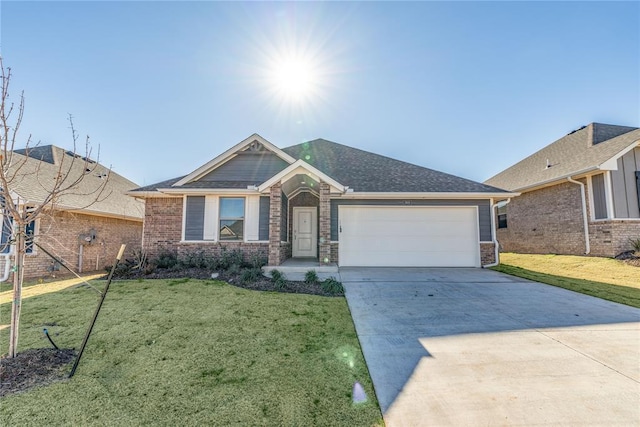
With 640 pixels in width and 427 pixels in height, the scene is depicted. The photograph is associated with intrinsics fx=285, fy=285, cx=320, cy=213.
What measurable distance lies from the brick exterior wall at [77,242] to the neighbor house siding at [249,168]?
403cm

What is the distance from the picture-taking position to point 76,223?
37.8 ft

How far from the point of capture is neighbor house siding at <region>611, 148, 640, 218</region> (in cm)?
1085

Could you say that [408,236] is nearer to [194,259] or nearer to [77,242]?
[194,259]

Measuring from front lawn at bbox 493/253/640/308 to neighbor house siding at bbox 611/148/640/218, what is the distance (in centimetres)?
213

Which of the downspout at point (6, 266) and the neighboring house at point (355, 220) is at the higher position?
the neighboring house at point (355, 220)

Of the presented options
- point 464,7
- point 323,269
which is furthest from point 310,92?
point 323,269

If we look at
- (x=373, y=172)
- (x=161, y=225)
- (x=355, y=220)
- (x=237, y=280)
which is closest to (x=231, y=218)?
(x=161, y=225)

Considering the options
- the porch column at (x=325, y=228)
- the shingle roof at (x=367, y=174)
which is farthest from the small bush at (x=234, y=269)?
the shingle roof at (x=367, y=174)

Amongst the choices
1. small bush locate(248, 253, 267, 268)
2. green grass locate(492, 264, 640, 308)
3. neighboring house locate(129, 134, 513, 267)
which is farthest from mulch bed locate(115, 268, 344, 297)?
green grass locate(492, 264, 640, 308)

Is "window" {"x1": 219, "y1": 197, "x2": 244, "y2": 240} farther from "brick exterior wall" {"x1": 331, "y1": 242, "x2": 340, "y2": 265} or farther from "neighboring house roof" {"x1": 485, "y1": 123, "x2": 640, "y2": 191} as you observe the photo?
"neighboring house roof" {"x1": 485, "y1": 123, "x2": 640, "y2": 191}

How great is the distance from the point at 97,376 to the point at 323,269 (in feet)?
20.5

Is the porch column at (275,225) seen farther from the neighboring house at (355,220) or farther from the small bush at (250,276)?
the small bush at (250,276)

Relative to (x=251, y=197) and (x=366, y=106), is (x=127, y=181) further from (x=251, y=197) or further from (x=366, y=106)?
(x=366, y=106)

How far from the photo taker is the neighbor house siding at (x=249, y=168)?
440 inches
